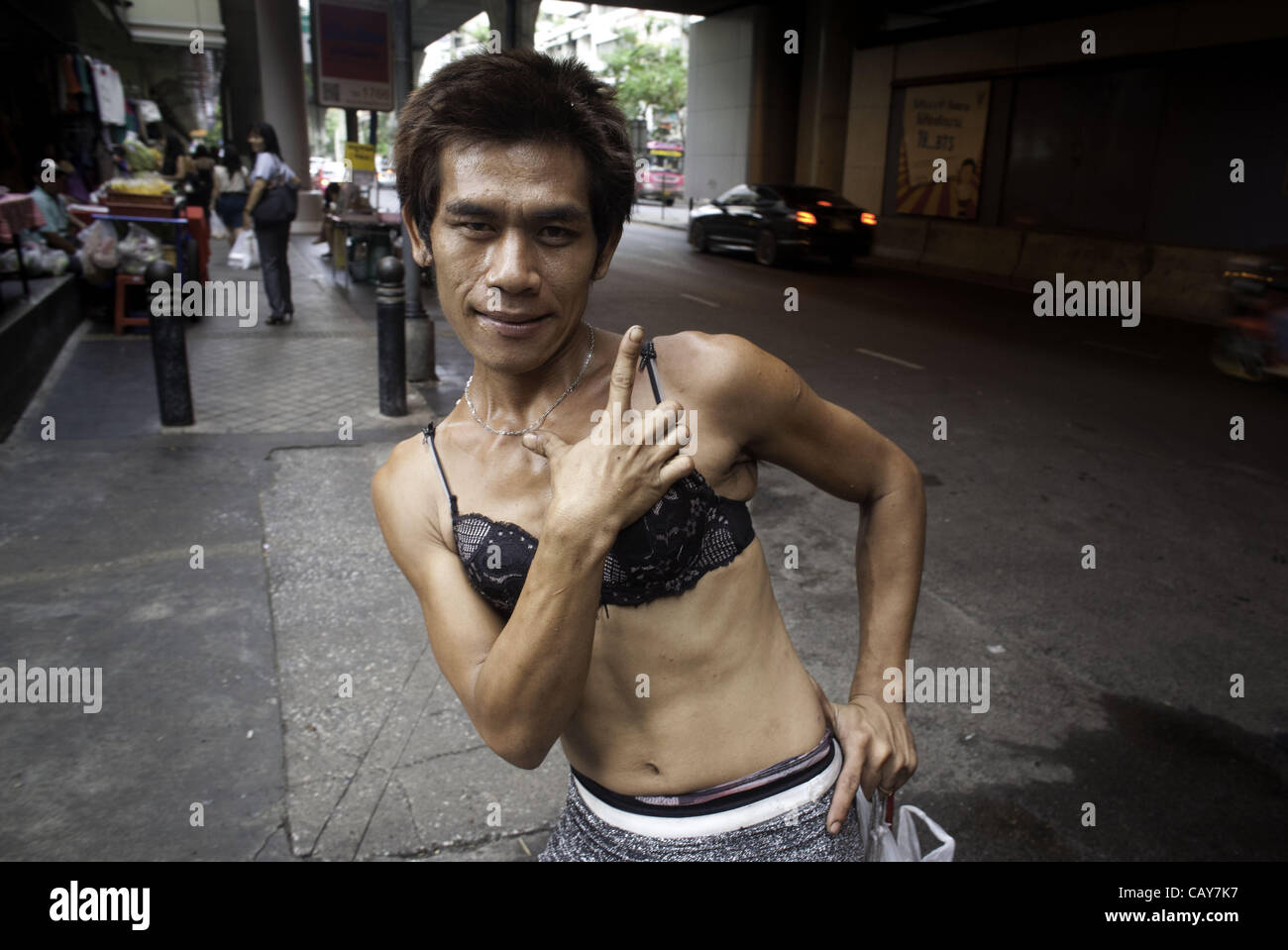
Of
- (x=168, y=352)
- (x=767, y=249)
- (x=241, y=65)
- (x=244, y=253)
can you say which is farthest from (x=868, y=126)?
(x=241, y=65)

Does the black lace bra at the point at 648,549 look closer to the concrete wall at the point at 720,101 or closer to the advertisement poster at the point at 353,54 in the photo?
the advertisement poster at the point at 353,54

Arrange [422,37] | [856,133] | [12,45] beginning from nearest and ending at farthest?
[12,45] → [856,133] → [422,37]

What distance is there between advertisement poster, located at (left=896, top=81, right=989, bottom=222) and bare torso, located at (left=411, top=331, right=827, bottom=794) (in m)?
20.4

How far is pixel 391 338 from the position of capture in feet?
24.2

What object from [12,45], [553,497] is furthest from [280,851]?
[12,45]

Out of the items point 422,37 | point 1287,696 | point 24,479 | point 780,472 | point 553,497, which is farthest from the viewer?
point 422,37

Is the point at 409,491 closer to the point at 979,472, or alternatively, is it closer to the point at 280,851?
the point at 280,851

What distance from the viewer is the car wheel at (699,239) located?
854 inches

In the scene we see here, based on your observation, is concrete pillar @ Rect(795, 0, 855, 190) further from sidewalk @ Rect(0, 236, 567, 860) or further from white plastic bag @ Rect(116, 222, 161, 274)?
sidewalk @ Rect(0, 236, 567, 860)

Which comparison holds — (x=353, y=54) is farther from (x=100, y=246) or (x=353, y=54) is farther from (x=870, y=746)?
(x=870, y=746)

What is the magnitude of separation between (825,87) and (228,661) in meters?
23.6

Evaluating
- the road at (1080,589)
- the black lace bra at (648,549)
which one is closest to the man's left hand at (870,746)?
the black lace bra at (648,549)

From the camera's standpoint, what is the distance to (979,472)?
6.74 meters

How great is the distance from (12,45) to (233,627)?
1263 centimetres
